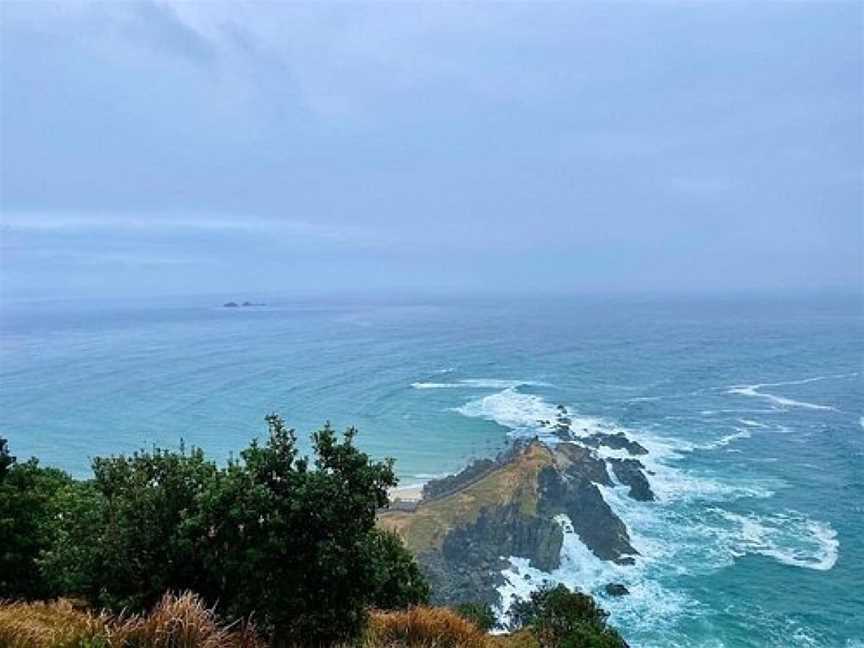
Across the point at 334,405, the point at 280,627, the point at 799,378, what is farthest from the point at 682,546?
the point at 799,378

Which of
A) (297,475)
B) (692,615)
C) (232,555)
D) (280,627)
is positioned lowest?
(692,615)

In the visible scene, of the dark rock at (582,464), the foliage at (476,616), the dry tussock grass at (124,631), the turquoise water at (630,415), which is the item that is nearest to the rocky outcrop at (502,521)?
the dark rock at (582,464)

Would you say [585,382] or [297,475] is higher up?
[297,475]

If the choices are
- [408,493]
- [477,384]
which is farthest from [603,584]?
[477,384]

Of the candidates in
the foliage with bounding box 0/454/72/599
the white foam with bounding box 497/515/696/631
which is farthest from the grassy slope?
the foliage with bounding box 0/454/72/599

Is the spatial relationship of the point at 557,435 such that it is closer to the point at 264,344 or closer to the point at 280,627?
the point at 280,627

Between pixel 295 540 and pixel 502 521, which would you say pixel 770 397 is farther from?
pixel 295 540
